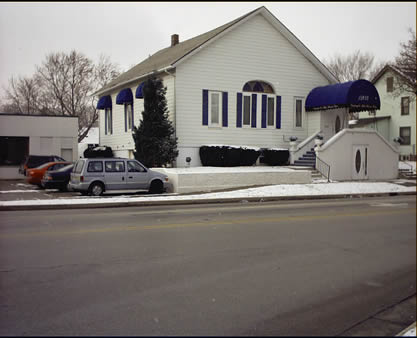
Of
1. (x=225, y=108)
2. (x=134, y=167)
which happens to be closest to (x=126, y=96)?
(x=225, y=108)

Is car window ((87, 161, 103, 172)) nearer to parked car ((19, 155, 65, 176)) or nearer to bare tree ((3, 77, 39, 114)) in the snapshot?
bare tree ((3, 77, 39, 114))

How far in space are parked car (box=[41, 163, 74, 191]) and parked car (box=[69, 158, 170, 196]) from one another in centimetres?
181

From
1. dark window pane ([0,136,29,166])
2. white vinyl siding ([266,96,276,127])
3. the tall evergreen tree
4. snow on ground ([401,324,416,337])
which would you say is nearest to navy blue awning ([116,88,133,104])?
the tall evergreen tree

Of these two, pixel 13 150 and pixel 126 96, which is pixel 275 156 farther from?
pixel 13 150

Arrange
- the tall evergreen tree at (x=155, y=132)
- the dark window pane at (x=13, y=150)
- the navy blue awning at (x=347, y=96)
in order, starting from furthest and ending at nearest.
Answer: the dark window pane at (x=13, y=150), the navy blue awning at (x=347, y=96), the tall evergreen tree at (x=155, y=132)

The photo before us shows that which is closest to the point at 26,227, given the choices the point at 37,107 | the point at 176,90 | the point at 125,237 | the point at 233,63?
the point at 125,237

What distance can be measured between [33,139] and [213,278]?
24.2 m

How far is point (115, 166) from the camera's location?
17.1m

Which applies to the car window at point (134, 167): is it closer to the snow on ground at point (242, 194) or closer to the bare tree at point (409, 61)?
the snow on ground at point (242, 194)

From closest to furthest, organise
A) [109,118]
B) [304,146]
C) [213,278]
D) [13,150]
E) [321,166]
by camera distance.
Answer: [213,278]
[321,166]
[304,146]
[13,150]
[109,118]

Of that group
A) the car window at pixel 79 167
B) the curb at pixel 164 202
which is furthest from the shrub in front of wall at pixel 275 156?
the car window at pixel 79 167

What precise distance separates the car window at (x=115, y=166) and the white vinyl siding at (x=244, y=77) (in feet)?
17.2

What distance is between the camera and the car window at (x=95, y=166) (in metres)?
16.5

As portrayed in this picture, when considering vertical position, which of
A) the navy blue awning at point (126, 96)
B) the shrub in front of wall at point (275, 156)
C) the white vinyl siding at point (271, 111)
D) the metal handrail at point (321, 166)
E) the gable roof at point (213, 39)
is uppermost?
the gable roof at point (213, 39)
